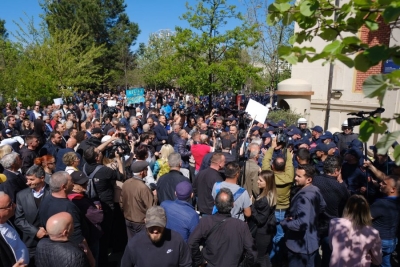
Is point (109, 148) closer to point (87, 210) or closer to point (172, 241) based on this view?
point (87, 210)

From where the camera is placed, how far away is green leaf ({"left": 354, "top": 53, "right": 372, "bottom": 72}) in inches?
70.1

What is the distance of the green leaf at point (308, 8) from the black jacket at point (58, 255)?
2.57 m

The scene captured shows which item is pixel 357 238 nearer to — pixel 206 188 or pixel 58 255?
pixel 206 188

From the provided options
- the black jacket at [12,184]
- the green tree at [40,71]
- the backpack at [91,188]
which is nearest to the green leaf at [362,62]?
the backpack at [91,188]

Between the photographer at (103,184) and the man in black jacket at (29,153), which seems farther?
the man in black jacket at (29,153)

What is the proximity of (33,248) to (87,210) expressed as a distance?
734mm

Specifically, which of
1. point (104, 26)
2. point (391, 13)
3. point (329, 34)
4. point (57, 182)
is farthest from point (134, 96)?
→ point (104, 26)

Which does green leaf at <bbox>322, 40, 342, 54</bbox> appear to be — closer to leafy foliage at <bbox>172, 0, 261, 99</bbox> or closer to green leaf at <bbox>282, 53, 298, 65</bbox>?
green leaf at <bbox>282, 53, 298, 65</bbox>

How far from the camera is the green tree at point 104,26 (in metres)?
34.3

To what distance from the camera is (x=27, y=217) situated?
3709 mm

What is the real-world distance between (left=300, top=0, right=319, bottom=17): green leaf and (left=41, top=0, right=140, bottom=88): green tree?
103 ft

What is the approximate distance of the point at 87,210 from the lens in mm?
3791

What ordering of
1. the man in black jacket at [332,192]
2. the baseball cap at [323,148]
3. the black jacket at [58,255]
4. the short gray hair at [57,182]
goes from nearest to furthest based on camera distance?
the black jacket at [58,255] < the short gray hair at [57,182] < the man in black jacket at [332,192] < the baseball cap at [323,148]

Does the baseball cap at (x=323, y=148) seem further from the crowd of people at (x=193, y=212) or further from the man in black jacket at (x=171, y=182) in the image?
the man in black jacket at (x=171, y=182)
